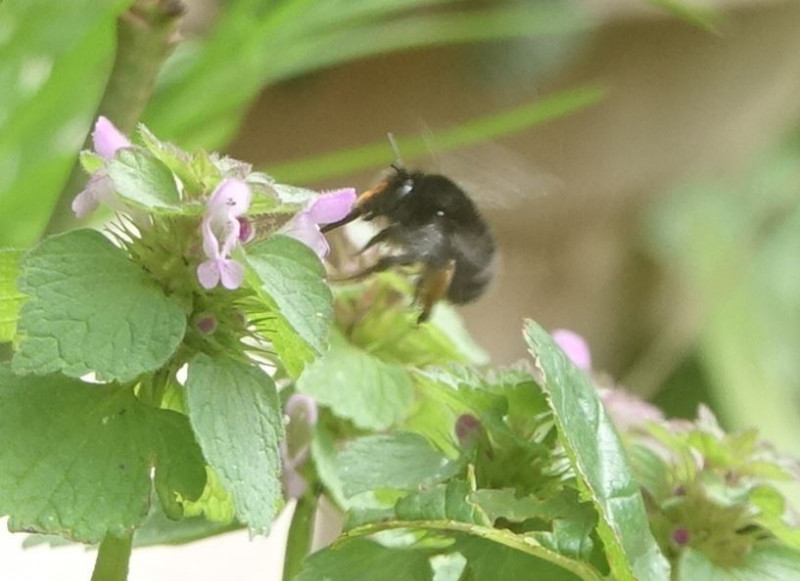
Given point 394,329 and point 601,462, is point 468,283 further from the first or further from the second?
point 601,462

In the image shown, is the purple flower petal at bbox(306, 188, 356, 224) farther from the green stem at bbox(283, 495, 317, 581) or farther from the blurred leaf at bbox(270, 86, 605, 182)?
the blurred leaf at bbox(270, 86, 605, 182)

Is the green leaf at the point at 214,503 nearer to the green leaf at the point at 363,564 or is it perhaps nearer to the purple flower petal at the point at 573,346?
the green leaf at the point at 363,564

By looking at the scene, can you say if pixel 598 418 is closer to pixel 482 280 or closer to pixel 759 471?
pixel 759 471

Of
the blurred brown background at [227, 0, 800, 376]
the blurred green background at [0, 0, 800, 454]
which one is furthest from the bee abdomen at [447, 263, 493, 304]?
the blurred brown background at [227, 0, 800, 376]

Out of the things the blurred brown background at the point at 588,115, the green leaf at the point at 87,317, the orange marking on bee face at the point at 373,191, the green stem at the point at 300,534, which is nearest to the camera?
the green leaf at the point at 87,317

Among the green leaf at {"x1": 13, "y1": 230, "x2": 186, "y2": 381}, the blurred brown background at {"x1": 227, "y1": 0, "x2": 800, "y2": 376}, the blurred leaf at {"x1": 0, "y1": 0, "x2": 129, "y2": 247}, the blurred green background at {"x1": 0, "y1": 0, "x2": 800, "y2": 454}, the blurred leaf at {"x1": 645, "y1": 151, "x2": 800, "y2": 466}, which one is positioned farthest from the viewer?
the blurred brown background at {"x1": 227, "y1": 0, "x2": 800, "y2": 376}

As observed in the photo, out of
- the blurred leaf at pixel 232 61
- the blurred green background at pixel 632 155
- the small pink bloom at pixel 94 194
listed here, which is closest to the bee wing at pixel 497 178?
the blurred leaf at pixel 232 61
